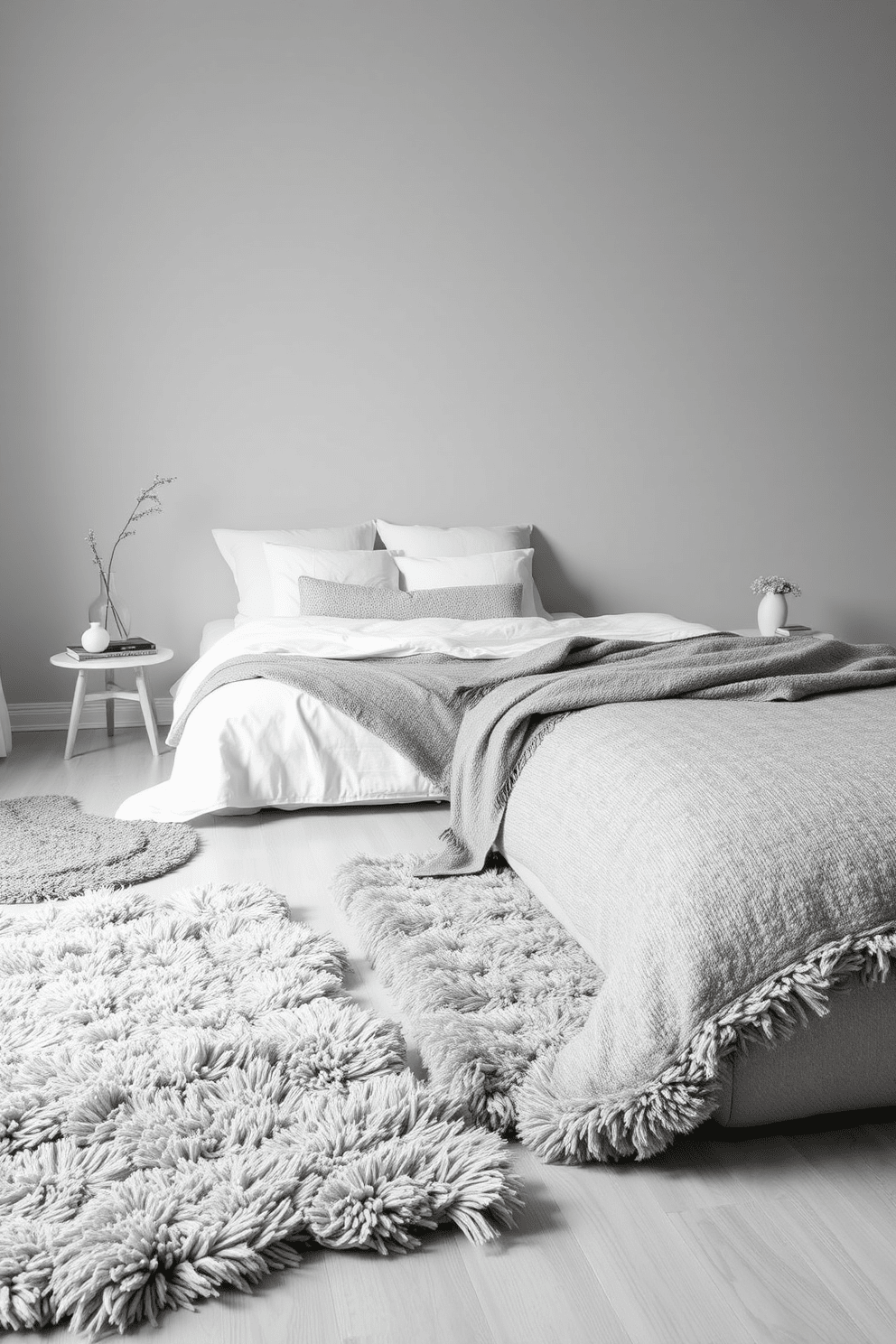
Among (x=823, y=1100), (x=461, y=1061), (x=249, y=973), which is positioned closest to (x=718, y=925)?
(x=823, y=1100)

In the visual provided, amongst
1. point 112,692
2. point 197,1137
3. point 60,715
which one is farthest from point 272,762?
point 60,715

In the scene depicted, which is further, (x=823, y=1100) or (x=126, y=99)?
(x=126, y=99)

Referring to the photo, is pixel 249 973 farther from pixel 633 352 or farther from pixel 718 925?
pixel 633 352

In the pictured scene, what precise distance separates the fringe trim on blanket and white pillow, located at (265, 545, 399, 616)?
3.16 metres

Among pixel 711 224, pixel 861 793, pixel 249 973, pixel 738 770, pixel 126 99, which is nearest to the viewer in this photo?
pixel 861 793

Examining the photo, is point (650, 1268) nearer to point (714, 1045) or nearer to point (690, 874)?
point (714, 1045)

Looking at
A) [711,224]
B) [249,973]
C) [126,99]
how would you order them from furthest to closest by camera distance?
[711,224]
[126,99]
[249,973]

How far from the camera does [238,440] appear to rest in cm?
481

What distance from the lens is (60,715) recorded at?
4812mm

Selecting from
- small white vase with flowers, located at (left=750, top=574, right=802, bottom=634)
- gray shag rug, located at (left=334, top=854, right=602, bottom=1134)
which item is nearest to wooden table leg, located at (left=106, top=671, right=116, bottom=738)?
gray shag rug, located at (left=334, top=854, right=602, bottom=1134)

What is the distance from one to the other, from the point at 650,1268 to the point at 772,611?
13.0 ft

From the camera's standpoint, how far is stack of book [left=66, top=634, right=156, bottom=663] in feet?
13.9

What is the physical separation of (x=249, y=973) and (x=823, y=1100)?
1.07 meters

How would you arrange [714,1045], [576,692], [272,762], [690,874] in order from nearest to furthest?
1. [714,1045]
2. [690,874]
3. [576,692]
4. [272,762]
